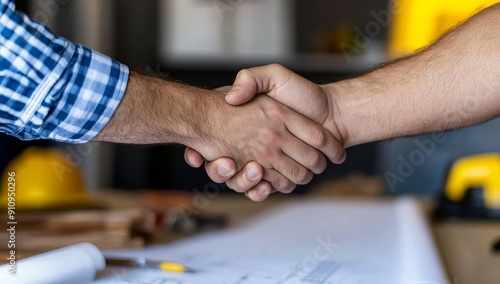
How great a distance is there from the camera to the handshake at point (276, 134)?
1.12 meters

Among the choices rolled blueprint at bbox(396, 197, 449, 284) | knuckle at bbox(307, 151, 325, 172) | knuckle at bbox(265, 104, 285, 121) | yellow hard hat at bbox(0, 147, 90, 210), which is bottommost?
rolled blueprint at bbox(396, 197, 449, 284)

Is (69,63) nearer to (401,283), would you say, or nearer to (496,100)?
(401,283)

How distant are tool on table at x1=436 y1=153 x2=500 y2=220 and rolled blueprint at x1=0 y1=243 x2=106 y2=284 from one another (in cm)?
93

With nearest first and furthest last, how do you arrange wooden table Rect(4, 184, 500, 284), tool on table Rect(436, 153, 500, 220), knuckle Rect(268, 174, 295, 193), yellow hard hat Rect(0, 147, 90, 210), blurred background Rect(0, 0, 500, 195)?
wooden table Rect(4, 184, 500, 284), knuckle Rect(268, 174, 295, 193), yellow hard hat Rect(0, 147, 90, 210), tool on table Rect(436, 153, 500, 220), blurred background Rect(0, 0, 500, 195)

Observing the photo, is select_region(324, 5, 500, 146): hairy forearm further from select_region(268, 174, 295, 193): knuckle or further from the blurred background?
the blurred background

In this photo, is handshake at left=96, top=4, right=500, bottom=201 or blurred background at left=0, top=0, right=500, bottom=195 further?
blurred background at left=0, top=0, right=500, bottom=195

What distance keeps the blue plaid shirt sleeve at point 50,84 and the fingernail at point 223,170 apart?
0.83 feet

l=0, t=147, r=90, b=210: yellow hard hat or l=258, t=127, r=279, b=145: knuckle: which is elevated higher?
l=258, t=127, r=279, b=145: knuckle

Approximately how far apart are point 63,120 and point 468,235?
0.82 m

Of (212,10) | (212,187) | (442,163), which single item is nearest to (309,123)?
(442,163)

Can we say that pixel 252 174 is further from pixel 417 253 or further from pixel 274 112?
pixel 417 253

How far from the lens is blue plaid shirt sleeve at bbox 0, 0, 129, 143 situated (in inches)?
31.1

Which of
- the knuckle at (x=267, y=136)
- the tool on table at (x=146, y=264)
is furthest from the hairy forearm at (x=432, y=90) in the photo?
the tool on table at (x=146, y=264)

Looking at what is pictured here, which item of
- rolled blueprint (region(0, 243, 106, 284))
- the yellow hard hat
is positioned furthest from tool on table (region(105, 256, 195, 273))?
the yellow hard hat
